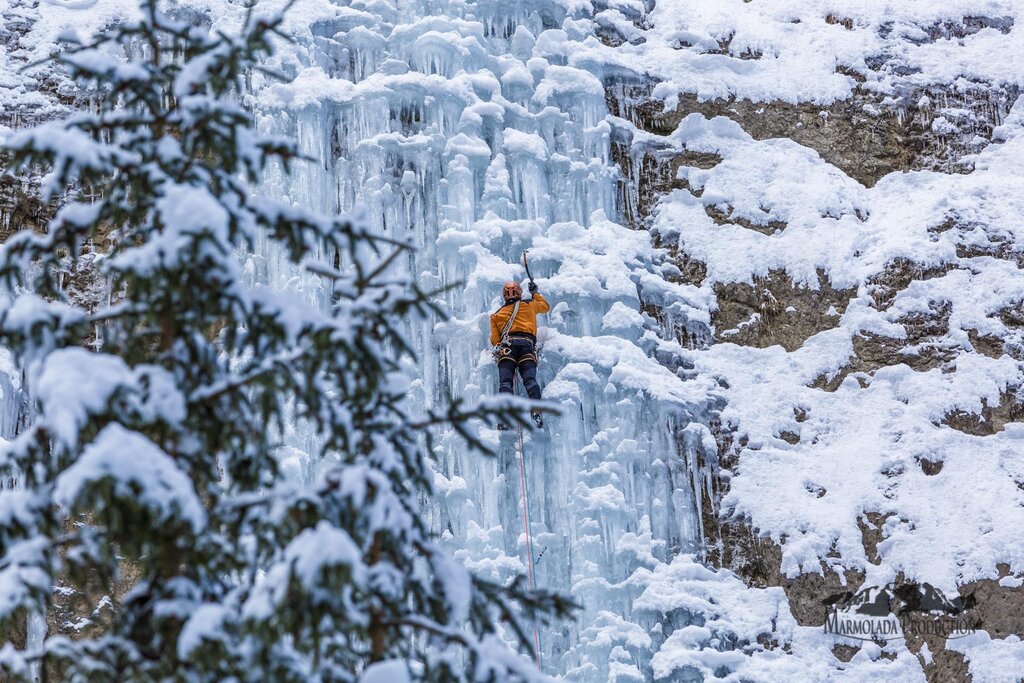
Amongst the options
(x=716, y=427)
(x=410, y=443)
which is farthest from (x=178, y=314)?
(x=716, y=427)

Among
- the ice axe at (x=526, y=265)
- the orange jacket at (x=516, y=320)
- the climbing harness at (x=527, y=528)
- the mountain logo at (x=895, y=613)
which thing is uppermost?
the ice axe at (x=526, y=265)

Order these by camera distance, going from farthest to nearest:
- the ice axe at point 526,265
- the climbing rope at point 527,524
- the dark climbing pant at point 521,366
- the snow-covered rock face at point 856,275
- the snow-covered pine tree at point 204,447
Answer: the ice axe at point 526,265, the snow-covered rock face at point 856,275, the dark climbing pant at point 521,366, the climbing rope at point 527,524, the snow-covered pine tree at point 204,447

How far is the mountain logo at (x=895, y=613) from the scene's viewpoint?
1038 centimetres

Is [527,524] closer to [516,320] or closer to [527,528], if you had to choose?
[527,528]

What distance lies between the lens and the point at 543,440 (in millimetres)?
10711

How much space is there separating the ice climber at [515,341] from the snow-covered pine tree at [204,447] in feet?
17.5

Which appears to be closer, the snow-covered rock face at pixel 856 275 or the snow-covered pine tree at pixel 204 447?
the snow-covered pine tree at pixel 204 447

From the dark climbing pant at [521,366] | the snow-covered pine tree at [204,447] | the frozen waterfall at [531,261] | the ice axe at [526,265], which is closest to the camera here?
the snow-covered pine tree at [204,447]

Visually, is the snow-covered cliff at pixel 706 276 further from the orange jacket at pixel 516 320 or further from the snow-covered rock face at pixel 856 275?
the orange jacket at pixel 516 320

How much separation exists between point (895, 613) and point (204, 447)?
716 cm

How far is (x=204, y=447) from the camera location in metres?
4.76

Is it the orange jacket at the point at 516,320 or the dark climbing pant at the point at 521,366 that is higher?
the orange jacket at the point at 516,320

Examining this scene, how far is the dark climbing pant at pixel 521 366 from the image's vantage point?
34.7 ft

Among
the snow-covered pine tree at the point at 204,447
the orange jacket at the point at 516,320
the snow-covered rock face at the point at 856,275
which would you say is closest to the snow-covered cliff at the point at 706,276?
the snow-covered rock face at the point at 856,275
